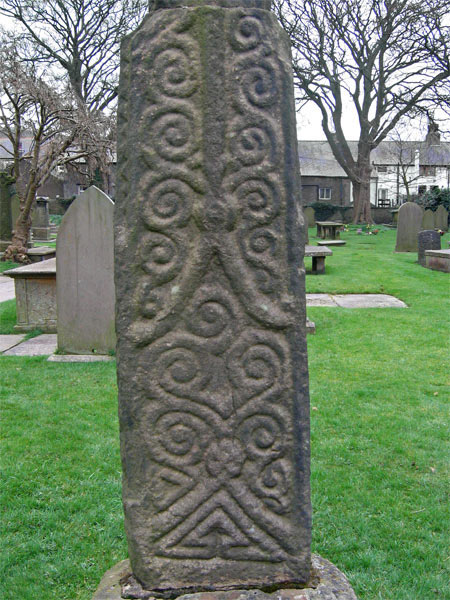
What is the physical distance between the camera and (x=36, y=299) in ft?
26.8

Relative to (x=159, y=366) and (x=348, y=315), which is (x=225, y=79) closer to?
(x=159, y=366)

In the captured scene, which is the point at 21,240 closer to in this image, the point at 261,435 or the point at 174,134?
the point at 174,134

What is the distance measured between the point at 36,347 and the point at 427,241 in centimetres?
1140

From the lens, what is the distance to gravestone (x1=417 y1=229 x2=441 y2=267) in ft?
50.8

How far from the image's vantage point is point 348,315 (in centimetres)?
904

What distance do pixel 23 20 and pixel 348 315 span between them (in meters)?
27.1

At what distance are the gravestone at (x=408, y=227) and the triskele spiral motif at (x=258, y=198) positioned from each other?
1754 cm

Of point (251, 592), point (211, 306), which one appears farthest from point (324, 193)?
point (251, 592)

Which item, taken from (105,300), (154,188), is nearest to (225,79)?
(154,188)

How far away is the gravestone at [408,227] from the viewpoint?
1866 cm

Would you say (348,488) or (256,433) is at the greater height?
(256,433)

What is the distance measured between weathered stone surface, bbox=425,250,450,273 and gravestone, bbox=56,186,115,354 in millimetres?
9704

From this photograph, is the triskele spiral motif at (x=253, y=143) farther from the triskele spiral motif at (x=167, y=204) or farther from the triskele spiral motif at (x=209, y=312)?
the triskele spiral motif at (x=209, y=312)

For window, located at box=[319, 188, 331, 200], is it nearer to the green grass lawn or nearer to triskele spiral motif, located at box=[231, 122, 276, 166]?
the green grass lawn
